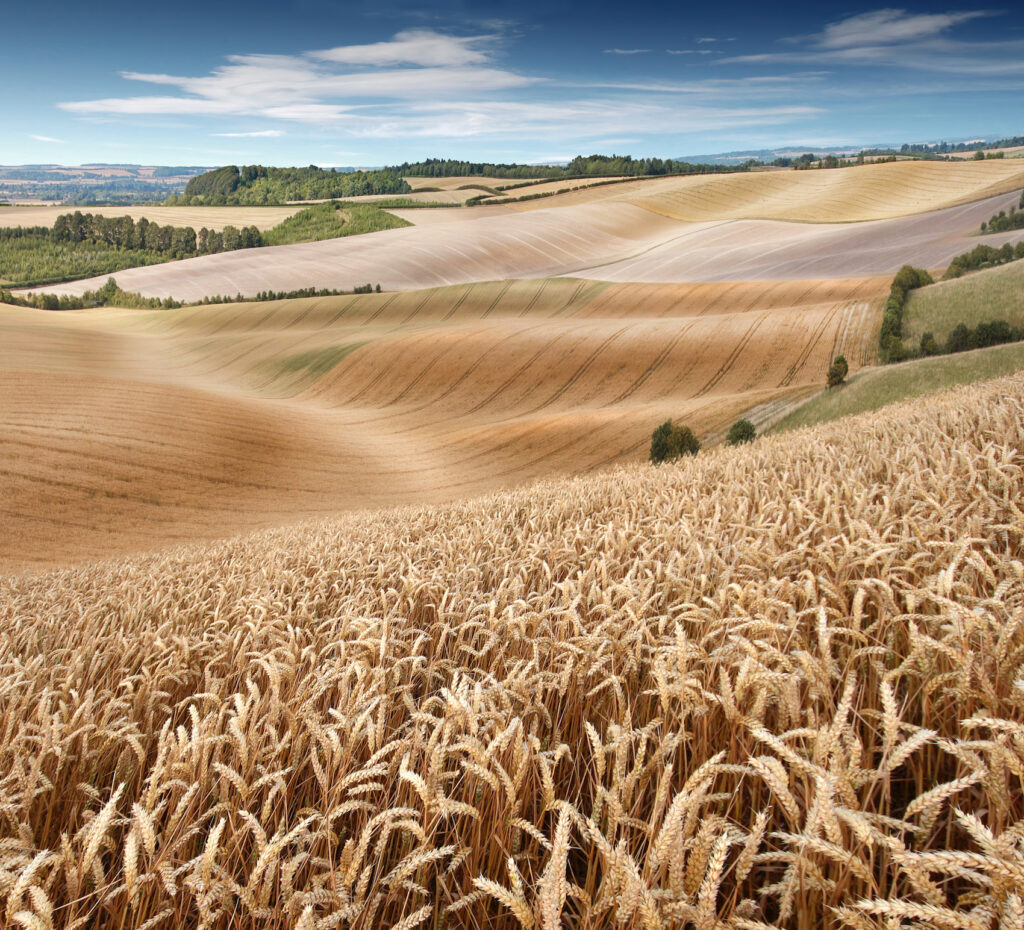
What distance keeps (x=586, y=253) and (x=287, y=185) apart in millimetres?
114563

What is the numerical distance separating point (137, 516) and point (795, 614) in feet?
89.4

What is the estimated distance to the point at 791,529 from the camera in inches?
140

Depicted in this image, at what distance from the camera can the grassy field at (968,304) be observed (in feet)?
111

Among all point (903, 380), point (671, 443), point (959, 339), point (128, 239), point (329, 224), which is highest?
point (329, 224)

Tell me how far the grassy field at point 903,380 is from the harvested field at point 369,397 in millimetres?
3146

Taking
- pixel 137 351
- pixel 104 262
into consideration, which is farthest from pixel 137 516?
pixel 104 262

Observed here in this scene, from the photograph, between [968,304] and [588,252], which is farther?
[588,252]

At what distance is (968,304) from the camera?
3691 cm

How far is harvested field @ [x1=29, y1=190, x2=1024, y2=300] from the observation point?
66.0 metres

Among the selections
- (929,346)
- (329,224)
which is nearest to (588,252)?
(329,224)

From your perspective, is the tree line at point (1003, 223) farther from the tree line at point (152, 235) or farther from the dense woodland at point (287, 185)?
the dense woodland at point (287, 185)

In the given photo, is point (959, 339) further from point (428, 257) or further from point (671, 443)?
point (428, 257)

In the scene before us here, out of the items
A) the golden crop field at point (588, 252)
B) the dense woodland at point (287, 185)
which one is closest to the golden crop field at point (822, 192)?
the golden crop field at point (588, 252)

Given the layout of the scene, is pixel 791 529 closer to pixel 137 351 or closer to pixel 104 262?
pixel 137 351
